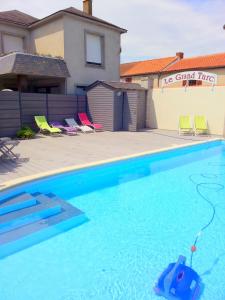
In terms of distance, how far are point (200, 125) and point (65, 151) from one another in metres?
8.94

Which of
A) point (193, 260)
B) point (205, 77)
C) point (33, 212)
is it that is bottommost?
point (193, 260)

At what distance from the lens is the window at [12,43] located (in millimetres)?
17891

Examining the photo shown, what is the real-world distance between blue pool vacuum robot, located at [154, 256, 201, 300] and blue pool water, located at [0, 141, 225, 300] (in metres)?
0.18

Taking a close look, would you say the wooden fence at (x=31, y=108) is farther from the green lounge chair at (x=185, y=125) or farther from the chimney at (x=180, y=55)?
the chimney at (x=180, y=55)

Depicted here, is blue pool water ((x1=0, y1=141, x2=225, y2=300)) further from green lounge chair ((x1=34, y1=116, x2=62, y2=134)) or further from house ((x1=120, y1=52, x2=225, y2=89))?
house ((x1=120, y1=52, x2=225, y2=89))

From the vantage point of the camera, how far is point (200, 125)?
1544 cm

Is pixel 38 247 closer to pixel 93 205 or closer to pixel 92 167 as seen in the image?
pixel 93 205

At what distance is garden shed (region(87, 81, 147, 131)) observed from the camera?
1554cm

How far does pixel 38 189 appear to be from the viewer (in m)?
6.41

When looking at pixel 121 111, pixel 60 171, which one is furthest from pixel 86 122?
pixel 60 171

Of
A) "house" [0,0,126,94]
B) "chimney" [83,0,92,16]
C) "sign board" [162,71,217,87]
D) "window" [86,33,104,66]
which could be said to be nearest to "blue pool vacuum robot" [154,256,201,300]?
"house" [0,0,126,94]

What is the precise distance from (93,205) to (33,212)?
1555mm

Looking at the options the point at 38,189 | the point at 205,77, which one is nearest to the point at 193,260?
the point at 38,189

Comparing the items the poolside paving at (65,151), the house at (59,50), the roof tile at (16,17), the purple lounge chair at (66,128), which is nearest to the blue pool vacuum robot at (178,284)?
the poolside paving at (65,151)
